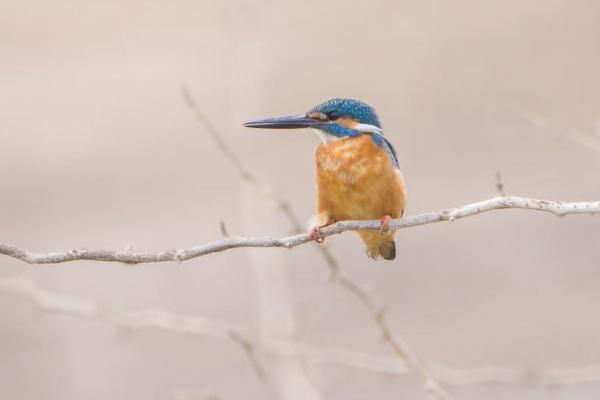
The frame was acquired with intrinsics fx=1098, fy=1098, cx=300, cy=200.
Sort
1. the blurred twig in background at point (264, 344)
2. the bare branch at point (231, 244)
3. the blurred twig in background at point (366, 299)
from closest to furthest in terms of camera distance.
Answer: the bare branch at point (231, 244)
the blurred twig in background at point (366, 299)
the blurred twig in background at point (264, 344)

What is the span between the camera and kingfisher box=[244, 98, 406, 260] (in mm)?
3406

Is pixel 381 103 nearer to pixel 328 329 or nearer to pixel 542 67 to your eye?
pixel 542 67

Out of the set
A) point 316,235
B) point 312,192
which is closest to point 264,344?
point 316,235

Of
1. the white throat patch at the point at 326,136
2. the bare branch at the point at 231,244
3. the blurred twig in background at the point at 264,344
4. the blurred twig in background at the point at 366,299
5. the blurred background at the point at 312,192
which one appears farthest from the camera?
the blurred background at the point at 312,192

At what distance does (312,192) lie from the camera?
27.1ft

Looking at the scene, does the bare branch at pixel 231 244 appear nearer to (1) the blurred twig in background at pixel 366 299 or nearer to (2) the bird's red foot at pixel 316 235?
(2) the bird's red foot at pixel 316 235

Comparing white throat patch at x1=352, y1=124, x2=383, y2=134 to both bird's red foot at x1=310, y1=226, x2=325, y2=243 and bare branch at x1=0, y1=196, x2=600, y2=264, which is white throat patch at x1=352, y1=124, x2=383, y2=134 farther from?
bare branch at x1=0, y1=196, x2=600, y2=264

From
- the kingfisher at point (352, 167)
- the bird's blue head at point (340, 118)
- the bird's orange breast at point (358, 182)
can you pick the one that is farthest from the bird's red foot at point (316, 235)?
the bird's blue head at point (340, 118)

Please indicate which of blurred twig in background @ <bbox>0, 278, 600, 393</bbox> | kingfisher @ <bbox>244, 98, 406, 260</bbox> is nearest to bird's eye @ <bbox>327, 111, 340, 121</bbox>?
kingfisher @ <bbox>244, 98, 406, 260</bbox>

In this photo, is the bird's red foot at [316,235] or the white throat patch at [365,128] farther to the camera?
the white throat patch at [365,128]

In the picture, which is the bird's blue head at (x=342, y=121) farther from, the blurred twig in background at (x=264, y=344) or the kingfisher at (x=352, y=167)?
the blurred twig in background at (x=264, y=344)

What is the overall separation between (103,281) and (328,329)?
5.78ft

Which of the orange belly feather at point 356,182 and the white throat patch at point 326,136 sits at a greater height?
the white throat patch at point 326,136

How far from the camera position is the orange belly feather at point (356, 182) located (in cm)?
341
